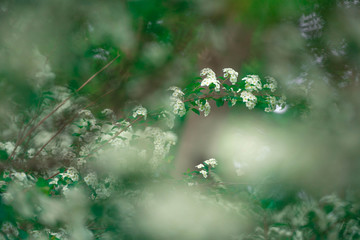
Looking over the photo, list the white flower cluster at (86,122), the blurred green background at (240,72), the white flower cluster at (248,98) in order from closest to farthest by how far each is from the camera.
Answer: the white flower cluster at (248,98) → the blurred green background at (240,72) → the white flower cluster at (86,122)

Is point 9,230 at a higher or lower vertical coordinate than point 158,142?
lower

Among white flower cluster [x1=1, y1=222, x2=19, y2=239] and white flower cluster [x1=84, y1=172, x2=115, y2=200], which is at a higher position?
white flower cluster [x1=84, y1=172, x2=115, y2=200]

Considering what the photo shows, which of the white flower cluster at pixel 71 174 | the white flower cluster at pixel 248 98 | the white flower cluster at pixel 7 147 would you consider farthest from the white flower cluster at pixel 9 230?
the white flower cluster at pixel 248 98

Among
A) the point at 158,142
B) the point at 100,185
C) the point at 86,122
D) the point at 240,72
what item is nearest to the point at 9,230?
the point at 100,185

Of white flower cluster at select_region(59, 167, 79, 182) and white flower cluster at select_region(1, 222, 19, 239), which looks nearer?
white flower cluster at select_region(1, 222, 19, 239)

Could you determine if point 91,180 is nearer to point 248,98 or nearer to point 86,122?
point 86,122

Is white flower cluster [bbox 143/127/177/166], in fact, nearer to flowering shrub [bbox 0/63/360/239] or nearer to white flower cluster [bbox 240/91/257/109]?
flowering shrub [bbox 0/63/360/239]

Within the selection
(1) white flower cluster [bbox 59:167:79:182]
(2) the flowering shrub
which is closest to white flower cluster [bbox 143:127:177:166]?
(2) the flowering shrub

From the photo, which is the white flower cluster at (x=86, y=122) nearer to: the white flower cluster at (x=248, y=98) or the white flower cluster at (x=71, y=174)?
the white flower cluster at (x=71, y=174)

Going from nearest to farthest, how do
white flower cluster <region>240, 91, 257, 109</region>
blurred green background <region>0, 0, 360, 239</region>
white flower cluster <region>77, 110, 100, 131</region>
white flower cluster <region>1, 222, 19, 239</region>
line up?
white flower cluster <region>1, 222, 19, 239</region>
white flower cluster <region>240, 91, 257, 109</region>
blurred green background <region>0, 0, 360, 239</region>
white flower cluster <region>77, 110, 100, 131</region>

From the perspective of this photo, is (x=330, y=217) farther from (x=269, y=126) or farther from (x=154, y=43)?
(x=154, y=43)

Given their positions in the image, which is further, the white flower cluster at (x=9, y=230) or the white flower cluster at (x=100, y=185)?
the white flower cluster at (x=100, y=185)
